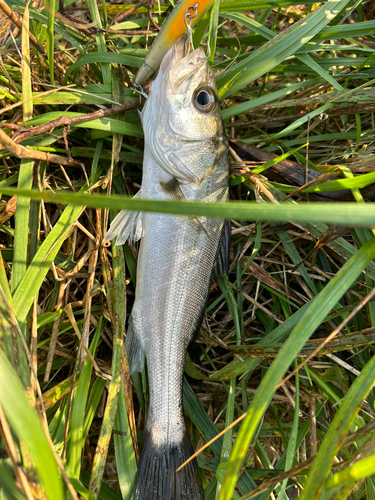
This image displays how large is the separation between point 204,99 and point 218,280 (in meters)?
1.11

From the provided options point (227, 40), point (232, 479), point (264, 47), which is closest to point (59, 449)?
point (232, 479)

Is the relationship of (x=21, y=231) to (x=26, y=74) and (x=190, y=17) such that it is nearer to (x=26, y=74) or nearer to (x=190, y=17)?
(x=26, y=74)

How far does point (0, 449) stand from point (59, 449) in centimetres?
37

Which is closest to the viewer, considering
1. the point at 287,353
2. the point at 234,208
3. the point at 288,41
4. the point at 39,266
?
the point at 234,208

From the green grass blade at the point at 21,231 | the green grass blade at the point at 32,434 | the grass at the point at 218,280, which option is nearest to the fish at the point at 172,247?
the grass at the point at 218,280

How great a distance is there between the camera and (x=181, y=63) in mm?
1934

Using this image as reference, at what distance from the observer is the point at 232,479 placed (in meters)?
1.42

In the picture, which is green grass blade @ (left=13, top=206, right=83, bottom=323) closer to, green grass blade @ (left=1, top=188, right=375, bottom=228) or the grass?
the grass

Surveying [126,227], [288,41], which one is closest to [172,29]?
[288,41]

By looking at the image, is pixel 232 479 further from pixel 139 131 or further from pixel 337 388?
pixel 139 131

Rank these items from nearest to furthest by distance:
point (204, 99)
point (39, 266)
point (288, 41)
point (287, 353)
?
1. point (287, 353)
2. point (39, 266)
3. point (204, 99)
4. point (288, 41)

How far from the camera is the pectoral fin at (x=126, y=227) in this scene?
6.84ft

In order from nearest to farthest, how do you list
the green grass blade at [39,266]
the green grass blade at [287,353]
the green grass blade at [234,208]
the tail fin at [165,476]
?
1. the green grass blade at [234,208]
2. the green grass blade at [287,353]
3. the green grass blade at [39,266]
4. the tail fin at [165,476]

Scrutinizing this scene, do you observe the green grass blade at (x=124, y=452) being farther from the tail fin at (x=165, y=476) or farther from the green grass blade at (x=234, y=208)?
the green grass blade at (x=234, y=208)
